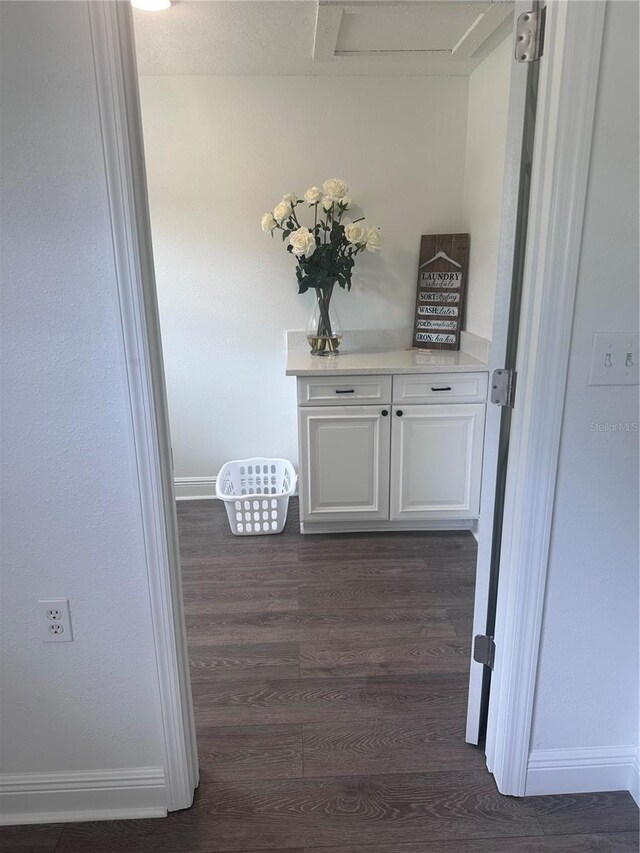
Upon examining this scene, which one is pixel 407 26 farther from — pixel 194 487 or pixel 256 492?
pixel 194 487

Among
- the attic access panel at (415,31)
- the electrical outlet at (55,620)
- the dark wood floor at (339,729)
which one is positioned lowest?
the dark wood floor at (339,729)

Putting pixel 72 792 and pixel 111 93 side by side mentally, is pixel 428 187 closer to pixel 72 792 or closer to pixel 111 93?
pixel 111 93

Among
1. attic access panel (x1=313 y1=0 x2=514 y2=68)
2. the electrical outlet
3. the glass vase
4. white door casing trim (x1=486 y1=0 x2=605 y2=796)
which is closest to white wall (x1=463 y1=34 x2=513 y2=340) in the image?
attic access panel (x1=313 y1=0 x2=514 y2=68)

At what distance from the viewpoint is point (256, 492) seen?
11.0ft

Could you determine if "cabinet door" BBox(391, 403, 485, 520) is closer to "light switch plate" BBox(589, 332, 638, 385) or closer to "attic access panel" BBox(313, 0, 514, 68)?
"light switch plate" BBox(589, 332, 638, 385)

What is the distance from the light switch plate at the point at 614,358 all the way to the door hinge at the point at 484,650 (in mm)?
758

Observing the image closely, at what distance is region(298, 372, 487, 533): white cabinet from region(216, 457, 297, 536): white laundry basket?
15 cm

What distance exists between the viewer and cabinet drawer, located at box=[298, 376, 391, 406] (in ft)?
8.71

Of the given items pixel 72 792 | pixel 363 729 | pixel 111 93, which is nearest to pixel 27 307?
pixel 111 93

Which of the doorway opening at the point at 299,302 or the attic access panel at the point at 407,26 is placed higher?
the attic access panel at the point at 407,26

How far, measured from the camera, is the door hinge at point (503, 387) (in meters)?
1.36

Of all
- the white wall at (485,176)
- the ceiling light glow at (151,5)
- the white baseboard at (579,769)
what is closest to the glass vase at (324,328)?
the white wall at (485,176)

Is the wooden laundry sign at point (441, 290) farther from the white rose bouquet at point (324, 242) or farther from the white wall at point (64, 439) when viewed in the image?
the white wall at point (64, 439)

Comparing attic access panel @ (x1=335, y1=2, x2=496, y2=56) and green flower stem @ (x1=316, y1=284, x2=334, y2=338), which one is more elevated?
attic access panel @ (x1=335, y1=2, x2=496, y2=56)
